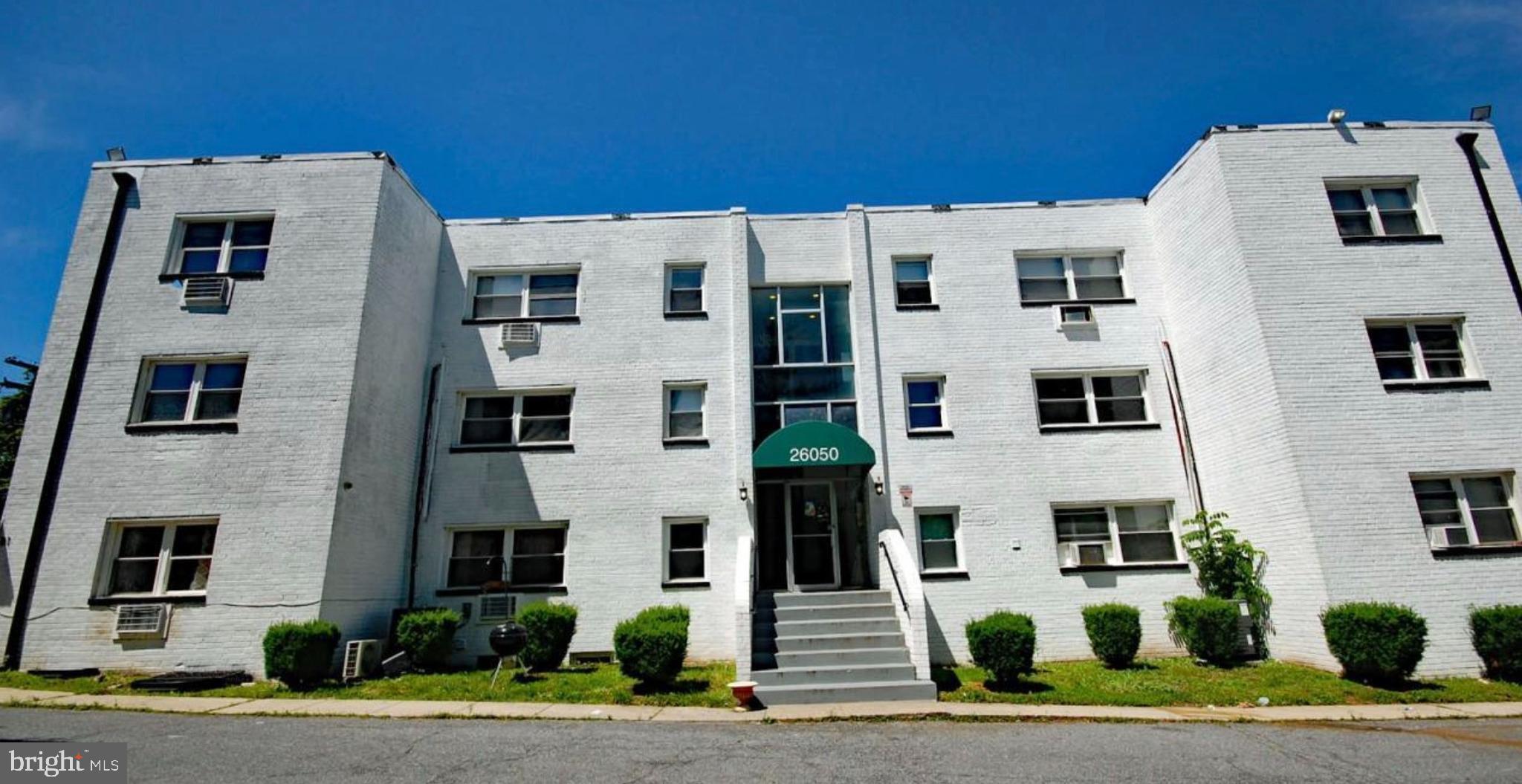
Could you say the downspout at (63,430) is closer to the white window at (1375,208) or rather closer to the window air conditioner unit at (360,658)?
the window air conditioner unit at (360,658)

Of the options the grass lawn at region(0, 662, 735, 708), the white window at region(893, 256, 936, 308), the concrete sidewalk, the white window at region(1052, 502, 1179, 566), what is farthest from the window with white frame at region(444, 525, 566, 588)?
the white window at region(1052, 502, 1179, 566)

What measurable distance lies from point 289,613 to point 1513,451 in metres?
21.5

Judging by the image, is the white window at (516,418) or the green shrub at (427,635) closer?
the green shrub at (427,635)

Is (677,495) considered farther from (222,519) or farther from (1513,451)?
(1513,451)

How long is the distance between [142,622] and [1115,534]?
18.0 metres

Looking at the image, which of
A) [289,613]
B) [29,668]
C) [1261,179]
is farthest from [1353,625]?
[29,668]

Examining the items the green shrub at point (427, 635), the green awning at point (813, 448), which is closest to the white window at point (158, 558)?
the green shrub at point (427, 635)

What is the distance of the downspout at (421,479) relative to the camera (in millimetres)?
13984

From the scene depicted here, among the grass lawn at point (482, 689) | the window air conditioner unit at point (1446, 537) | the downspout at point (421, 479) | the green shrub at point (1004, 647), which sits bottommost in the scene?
the grass lawn at point (482, 689)

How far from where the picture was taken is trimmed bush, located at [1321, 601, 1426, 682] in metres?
10.2

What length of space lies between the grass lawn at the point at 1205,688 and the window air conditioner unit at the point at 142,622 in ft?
42.7

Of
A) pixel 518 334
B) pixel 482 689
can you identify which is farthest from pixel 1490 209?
pixel 482 689

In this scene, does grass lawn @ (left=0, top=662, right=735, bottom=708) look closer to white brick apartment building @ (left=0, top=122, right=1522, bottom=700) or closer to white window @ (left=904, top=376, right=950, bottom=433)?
white brick apartment building @ (left=0, top=122, right=1522, bottom=700)

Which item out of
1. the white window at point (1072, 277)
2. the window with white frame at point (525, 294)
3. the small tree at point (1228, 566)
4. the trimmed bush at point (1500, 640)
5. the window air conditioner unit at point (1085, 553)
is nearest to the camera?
the trimmed bush at point (1500, 640)
